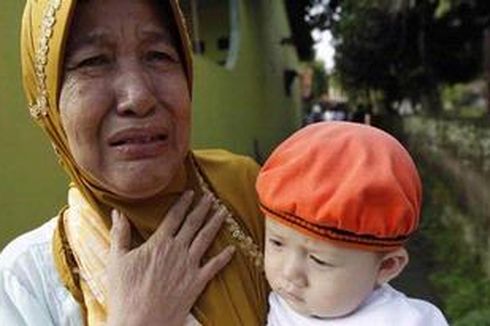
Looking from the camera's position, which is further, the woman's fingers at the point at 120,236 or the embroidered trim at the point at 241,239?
the embroidered trim at the point at 241,239

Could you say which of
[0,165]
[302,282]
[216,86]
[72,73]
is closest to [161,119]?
[72,73]

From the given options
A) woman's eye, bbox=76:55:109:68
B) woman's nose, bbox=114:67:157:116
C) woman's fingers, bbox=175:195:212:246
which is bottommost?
woman's fingers, bbox=175:195:212:246

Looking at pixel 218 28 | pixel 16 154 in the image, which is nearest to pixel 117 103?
pixel 16 154

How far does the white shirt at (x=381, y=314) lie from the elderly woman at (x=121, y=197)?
95mm

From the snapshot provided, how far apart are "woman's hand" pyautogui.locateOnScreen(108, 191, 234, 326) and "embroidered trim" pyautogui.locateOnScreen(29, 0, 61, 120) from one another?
302mm

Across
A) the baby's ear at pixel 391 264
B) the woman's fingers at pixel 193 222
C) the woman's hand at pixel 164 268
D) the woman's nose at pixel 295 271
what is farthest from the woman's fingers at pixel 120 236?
the baby's ear at pixel 391 264

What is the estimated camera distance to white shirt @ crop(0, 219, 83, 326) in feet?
5.42

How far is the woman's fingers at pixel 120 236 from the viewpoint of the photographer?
170 centimetres

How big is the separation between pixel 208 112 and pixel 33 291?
6524 mm

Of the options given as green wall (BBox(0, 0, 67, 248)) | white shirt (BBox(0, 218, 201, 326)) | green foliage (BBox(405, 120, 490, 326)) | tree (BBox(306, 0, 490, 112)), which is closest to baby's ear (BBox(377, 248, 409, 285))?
white shirt (BBox(0, 218, 201, 326))

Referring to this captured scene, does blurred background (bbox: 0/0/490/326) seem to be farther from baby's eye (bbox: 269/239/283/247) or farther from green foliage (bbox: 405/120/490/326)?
baby's eye (bbox: 269/239/283/247)

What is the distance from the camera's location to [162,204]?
1.79 metres

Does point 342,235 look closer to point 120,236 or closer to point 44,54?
point 120,236

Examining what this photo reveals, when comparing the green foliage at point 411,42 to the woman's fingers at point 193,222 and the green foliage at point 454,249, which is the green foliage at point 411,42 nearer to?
the green foliage at point 454,249
